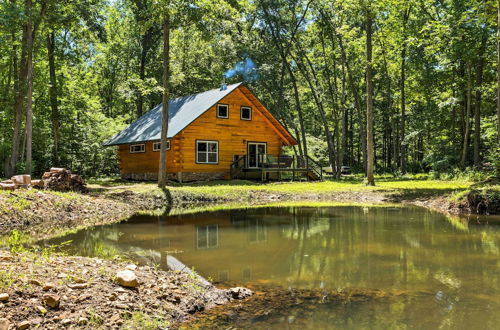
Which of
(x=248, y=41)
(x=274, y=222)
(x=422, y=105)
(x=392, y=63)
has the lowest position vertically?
(x=274, y=222)

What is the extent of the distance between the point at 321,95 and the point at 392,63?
5930 millimetres

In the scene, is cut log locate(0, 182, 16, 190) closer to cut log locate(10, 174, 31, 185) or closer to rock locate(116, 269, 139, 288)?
cut log locate(10, 174, 31, 185)

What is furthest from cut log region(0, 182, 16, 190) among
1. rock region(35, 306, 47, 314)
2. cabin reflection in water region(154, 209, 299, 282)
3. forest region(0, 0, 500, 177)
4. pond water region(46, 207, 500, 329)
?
rock region(35, 306, 47, 314)

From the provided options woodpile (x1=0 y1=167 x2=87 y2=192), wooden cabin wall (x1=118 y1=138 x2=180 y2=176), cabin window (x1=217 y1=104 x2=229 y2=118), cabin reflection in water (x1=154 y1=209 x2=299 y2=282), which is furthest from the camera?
cabin window (x1=217 y1=104 x2=229 y2=118)

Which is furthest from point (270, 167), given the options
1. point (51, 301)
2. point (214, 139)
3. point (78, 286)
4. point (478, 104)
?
point (51, 301)

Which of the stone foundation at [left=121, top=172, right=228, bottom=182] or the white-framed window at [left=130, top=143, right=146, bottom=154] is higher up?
the white-framed window at [left=130, top=143, right=146, bottom=154]

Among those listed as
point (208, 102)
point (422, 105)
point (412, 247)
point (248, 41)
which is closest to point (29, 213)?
point (412, 247)

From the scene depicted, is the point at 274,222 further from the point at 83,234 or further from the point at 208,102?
the point at 208,102

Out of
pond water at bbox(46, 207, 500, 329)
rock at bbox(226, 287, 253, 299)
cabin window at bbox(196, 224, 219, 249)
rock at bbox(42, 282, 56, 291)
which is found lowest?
cabin window at bbox(196, 224, 219, 249)

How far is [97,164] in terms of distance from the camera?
112 feet

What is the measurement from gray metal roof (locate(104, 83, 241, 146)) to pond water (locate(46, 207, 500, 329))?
12.9 m

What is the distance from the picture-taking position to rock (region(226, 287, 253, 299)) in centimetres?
493

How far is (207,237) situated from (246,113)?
765 inches

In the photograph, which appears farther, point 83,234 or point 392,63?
point 392,63
